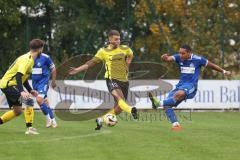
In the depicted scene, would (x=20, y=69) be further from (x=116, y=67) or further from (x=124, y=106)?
(x=116, y=67)

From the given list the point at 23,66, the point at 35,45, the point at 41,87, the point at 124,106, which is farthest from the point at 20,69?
the point at 41,87

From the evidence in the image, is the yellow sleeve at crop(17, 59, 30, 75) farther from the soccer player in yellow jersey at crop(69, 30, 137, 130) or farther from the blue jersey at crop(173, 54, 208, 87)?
the blue jersey at crop(173, 54, 208, 87)

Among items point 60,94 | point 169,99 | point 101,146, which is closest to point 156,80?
point 60,94

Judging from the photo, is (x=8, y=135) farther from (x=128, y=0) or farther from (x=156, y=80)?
(x=128, y=0)

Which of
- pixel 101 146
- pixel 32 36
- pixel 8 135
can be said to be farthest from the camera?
pixel 32 36

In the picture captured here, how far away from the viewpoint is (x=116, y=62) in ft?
45.7

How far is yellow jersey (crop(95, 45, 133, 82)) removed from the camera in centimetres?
1391

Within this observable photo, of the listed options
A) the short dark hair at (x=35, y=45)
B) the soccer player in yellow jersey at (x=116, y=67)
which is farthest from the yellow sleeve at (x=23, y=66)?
the soccer player in yellow jersey at (x=116, y=67)

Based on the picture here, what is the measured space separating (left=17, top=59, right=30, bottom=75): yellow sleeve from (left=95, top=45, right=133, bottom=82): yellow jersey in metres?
2.33

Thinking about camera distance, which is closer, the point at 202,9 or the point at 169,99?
the point at 169,99

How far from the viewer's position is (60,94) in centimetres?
2419

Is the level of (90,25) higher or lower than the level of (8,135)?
higher

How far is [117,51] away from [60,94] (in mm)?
10446

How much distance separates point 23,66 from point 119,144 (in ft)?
7.55
